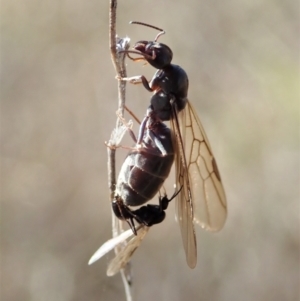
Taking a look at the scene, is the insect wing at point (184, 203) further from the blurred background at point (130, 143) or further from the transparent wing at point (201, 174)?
the blurred background at point (130, 143)

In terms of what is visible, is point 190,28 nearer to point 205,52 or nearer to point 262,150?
point 205,52

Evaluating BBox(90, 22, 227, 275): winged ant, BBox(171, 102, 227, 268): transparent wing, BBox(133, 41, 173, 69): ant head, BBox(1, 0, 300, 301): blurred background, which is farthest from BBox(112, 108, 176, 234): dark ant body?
BBox(1, 0, 300, 301): blurred background

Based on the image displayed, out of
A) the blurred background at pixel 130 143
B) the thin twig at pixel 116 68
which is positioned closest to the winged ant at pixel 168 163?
the thin twig at pixel 116 68

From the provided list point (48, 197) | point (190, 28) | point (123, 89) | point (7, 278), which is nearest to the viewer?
point (123, 89)

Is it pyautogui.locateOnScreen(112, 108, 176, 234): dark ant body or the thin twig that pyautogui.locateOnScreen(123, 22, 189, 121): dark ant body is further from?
the thin twig

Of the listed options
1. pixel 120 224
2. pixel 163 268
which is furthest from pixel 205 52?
pixel 120 224

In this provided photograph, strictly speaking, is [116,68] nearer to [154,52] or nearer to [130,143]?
[154,52]
